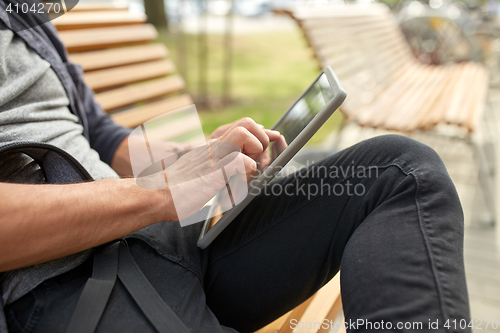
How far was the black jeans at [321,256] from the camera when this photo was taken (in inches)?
29.7

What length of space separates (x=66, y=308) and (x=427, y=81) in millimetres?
3719

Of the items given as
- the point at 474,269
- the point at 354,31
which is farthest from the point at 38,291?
the point at 354,31

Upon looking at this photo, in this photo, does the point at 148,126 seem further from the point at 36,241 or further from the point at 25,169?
the point at 36,241

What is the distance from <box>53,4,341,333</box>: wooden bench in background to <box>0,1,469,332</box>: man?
0.81 meters

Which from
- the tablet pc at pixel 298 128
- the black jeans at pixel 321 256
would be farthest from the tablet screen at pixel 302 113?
the black jeans at pixel 321 256

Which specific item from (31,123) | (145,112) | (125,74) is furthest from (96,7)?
(31,123)

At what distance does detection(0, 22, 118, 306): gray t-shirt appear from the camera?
32.6 inches

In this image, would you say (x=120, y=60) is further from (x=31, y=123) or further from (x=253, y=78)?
(x=253, y=78)

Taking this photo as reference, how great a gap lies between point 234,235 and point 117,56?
168 centimetres

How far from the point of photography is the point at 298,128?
1.03 m

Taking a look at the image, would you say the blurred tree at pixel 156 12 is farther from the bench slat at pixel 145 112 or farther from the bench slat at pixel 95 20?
the bench slat at pixel 145 112

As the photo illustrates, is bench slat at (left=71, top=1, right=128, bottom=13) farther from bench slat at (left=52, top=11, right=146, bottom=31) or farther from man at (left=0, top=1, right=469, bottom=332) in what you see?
man at (left=0, top=1, right=469, bottom=332)

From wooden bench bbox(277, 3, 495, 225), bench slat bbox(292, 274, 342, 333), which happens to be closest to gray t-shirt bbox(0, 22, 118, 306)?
bench slat bbox(292, 274, 342, 333)

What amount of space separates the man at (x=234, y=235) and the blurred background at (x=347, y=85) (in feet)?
3.60
